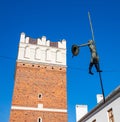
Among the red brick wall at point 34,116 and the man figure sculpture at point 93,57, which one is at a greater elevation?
the red brick wall at point 34,116

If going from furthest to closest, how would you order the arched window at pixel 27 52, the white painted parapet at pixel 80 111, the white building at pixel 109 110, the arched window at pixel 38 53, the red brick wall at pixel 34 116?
the arched window at pixel 38 53, the arched window at pixel 27 52, the red brick wall at pixel 34 116, the white painted parapet at pixel 80 111, the white building at pixel 109 110

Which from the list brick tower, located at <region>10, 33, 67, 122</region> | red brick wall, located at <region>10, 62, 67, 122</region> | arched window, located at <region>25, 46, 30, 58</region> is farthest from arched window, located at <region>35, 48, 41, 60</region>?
red brick wall, located at <region>10, 62, 67, 122</region>

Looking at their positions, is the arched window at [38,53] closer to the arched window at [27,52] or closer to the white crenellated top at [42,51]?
the white crenellated top at [42,51]

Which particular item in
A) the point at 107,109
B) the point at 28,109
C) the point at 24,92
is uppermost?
the point at 24,92

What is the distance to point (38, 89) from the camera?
24.7 metres

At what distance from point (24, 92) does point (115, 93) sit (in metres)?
11.5

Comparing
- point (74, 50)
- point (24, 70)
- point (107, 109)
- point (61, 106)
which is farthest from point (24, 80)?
point (74, 50)

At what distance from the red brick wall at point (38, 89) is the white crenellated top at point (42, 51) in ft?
2.71

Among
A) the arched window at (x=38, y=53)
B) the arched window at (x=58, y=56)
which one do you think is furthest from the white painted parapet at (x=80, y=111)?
the arched window at (x=38, y=53)

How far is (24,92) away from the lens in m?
24.0

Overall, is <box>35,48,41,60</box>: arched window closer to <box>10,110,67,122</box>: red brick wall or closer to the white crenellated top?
the white crenellated top

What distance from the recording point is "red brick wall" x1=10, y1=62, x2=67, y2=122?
23.4 metres

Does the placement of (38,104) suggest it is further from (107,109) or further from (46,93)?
(107,109)

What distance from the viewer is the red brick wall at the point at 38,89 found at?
23.4 m
